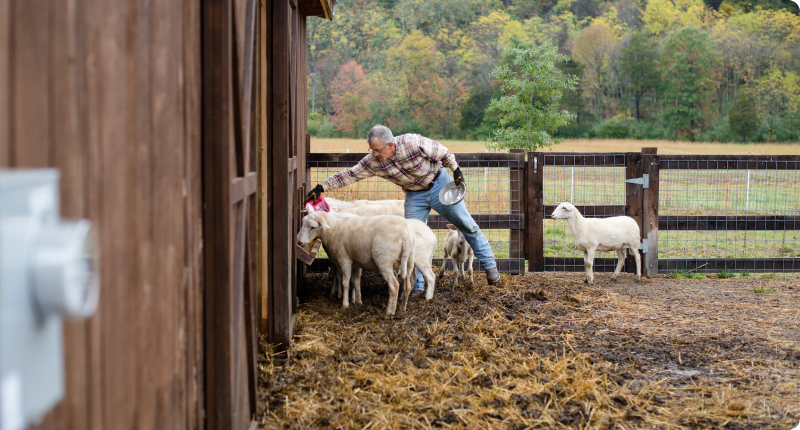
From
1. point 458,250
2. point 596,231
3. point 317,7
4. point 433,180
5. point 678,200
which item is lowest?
point 458,250

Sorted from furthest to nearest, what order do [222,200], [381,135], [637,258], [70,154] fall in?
1. [637,258]
2. [381,135]
3. [222,200]
4. [70,154]

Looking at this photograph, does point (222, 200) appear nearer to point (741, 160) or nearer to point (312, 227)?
point (312, 227)

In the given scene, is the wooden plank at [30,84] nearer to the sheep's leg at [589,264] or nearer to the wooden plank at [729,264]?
the sheep's leg at [589,264]

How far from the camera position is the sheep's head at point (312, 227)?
20.8 ft

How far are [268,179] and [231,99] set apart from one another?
2025 millimetres

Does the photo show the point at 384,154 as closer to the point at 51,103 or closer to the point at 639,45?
the point at 51,103

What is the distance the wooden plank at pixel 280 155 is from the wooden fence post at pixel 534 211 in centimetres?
457

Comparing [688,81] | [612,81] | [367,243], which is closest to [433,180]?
[367,243]

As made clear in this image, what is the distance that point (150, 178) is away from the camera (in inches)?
68.2

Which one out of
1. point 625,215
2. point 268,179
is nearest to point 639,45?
point 625,215

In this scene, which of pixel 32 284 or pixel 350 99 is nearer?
pixel 32 284

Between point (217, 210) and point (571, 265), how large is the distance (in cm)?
684

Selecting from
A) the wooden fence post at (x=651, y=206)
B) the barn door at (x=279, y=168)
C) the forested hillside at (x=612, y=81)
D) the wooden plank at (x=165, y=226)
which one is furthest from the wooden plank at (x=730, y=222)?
the forested hillside at (x=612, y=81)

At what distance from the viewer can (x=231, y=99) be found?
8.55ft
